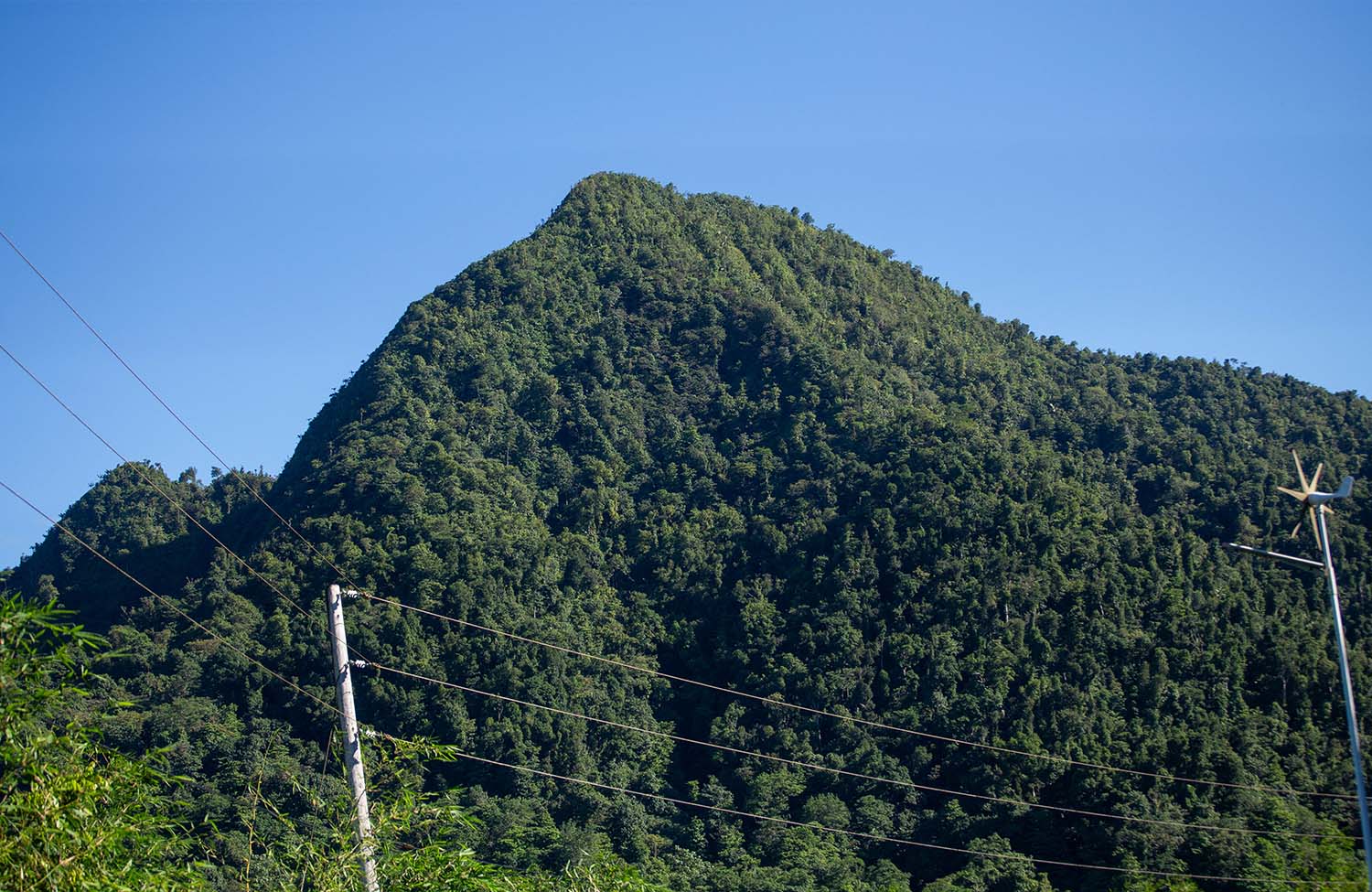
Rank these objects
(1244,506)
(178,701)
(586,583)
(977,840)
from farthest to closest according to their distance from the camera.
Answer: (586,583)
(1244,506)
(178,701)
(977,840)

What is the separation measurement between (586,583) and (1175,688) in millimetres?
27979

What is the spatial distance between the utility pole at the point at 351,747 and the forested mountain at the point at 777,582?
65.3 feet

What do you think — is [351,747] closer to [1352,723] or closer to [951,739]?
[1352,723]

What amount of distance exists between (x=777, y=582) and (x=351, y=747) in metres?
50.5

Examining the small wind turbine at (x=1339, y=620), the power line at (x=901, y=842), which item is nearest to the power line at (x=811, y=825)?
→ the power line at (x=901, y=842)

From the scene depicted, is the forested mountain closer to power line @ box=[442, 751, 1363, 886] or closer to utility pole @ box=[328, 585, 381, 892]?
power line @ box=[442, 751, 1363, 886]

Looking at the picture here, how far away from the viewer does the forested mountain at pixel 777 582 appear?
147 feet

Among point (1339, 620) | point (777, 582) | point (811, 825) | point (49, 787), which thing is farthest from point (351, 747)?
point (777, 582)

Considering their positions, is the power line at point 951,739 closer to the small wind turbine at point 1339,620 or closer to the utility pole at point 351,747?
the utility pole at point 351,747

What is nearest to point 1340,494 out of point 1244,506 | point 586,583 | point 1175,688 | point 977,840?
point 977,840

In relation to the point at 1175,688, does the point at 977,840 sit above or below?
below

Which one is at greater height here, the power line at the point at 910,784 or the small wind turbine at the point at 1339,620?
the small wind turbine at the point at 1339,620

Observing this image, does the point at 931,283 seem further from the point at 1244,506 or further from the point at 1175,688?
the point at 1175,688

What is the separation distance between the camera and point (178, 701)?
156 feet
